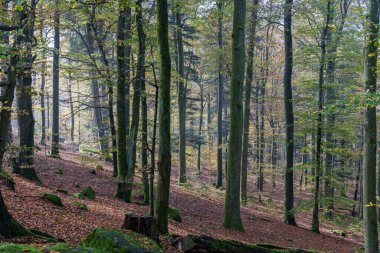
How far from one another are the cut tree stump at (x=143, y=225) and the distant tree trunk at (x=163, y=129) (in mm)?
1043

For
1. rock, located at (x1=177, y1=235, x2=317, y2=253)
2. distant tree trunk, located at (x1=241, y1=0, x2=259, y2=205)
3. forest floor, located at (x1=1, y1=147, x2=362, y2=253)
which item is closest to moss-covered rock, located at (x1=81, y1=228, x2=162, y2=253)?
rock, located at (x1=177, y1=235, x2=317, y2=253)

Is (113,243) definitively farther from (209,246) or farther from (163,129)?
(163,129)

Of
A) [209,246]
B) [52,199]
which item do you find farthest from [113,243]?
[52,199]

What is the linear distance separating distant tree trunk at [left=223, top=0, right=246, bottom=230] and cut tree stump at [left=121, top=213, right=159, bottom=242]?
5.16 metres

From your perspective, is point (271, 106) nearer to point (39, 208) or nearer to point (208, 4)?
point (208, 4)

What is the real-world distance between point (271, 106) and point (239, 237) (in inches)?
793

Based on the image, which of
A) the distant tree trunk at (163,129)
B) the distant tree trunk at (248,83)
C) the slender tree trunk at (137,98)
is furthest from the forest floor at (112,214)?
the distant tree trunk at (248,83)

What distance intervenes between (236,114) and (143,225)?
18.7 ft

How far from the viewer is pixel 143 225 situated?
689 cm

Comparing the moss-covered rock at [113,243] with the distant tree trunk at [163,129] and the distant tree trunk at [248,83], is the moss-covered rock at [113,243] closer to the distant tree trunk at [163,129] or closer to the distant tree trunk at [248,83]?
the distant tree trunk at [163,129]

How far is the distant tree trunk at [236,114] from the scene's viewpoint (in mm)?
11261

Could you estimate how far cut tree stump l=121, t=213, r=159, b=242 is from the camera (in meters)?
6.80

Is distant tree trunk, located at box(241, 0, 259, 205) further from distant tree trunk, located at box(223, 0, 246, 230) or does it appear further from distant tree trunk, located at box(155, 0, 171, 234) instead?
distant tree trunk, located at box(155, 0, 171, 234)

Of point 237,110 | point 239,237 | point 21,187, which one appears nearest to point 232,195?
point 239,237
